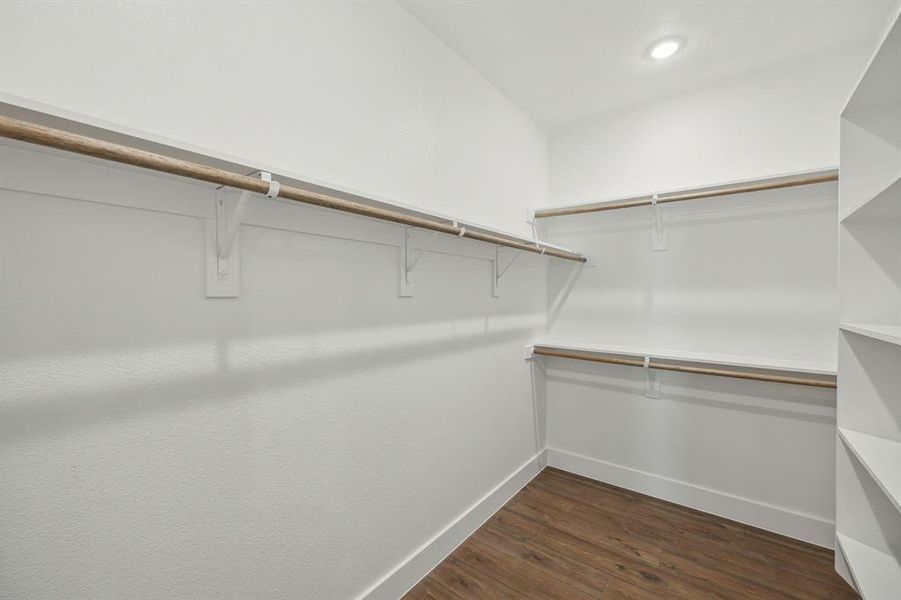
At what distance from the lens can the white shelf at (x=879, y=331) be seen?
98cm

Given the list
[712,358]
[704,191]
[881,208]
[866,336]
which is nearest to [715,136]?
[704,191]

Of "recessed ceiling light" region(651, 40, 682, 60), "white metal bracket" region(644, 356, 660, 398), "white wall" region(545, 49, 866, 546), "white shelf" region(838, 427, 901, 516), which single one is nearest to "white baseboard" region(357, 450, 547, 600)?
"white wall" region(545, 49, 866, 546)

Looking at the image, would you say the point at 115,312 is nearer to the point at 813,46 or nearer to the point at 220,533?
the point at 220,533

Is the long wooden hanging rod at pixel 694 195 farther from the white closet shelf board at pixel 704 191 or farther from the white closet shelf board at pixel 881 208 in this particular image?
the white closet shelf board at pixel 881 208

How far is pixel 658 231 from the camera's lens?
2246 millimetres

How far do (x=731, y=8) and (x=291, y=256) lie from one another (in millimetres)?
2015

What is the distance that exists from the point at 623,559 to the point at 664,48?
2.42 meters

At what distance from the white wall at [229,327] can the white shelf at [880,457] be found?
55.1 inches

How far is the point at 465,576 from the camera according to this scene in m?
1.63

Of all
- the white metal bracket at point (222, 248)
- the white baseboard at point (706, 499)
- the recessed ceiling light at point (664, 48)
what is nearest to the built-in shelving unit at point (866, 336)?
the white baseboard at point (706, 499)

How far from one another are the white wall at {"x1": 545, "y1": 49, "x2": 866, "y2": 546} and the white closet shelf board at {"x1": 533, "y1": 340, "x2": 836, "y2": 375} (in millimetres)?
57

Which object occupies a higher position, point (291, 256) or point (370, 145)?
point (370, 145)

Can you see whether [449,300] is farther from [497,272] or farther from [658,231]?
[658,231]

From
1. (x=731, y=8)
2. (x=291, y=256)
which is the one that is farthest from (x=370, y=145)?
(x=731, y=8)
